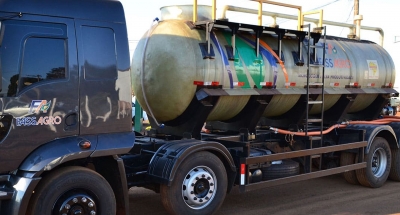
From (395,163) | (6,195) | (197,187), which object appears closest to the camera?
(6,195)

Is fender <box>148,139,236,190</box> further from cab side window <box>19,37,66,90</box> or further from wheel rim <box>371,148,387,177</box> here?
wheel rim <box>371,148,387,177</box>

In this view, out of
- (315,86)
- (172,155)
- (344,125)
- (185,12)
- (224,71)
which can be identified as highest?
(185,12)

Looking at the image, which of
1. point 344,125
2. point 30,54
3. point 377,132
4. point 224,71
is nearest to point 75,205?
point 30,54

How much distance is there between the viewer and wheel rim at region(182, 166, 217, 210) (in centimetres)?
592

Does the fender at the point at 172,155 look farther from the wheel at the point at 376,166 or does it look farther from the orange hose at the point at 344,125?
the wheel at the point at 376,166

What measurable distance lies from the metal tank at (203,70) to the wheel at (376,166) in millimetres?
1573

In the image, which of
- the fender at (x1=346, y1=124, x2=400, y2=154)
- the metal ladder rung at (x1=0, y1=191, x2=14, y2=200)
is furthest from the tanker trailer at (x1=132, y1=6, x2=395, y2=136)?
the metal ladder rung at (x1=0, y1=191, x2=14, y2=200)

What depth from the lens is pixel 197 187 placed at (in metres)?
6.00

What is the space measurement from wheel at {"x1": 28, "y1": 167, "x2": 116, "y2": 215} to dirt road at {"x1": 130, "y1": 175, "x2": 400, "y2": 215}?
1.92 metres

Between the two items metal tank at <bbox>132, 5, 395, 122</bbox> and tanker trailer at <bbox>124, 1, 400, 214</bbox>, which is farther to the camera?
metal tank at <bbox>132, 5, 395, 122</bbox>

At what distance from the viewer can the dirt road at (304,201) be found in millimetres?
6921

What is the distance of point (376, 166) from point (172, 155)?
5.16 m

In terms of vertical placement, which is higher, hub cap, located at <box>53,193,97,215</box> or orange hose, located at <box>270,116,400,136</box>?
orange hose, located at <box>270,116,400,136</box>

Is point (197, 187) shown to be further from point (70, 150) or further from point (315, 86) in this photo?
point (315, 86)
